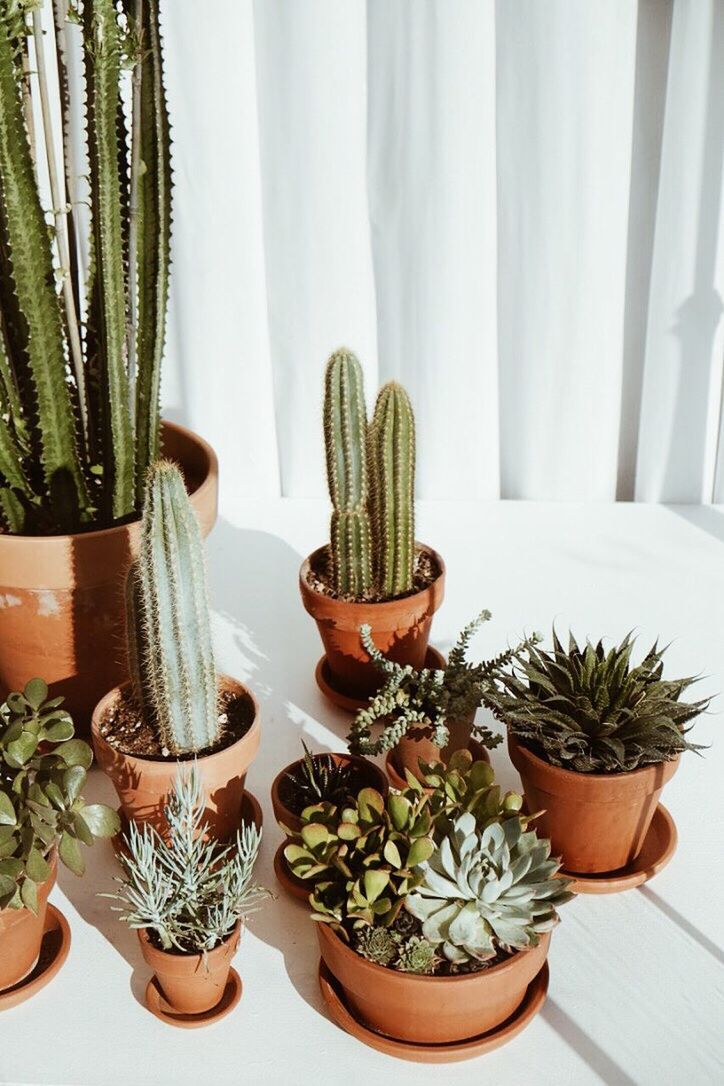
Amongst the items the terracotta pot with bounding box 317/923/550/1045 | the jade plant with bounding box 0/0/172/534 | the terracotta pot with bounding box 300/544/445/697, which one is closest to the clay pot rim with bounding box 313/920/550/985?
the terracotta pot with bounding box 317/923/550/1045

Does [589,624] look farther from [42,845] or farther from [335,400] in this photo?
[42,845]

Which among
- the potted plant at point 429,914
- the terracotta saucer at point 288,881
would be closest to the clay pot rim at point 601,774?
the potted plant at point 429,914

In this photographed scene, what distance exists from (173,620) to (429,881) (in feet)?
1.33

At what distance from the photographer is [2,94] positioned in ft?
4.42

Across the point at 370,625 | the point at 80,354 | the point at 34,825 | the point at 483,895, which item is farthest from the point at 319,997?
the point at 80,354

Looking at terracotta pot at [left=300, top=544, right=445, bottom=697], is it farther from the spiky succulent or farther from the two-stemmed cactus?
the spiky succulent

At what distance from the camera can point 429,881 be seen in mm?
1147

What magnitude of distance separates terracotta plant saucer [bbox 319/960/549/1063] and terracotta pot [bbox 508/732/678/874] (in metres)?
0.17

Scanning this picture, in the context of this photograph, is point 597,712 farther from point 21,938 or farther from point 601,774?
point 21,938

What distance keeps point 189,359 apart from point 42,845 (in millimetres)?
1372

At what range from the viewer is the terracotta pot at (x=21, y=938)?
1.19 m

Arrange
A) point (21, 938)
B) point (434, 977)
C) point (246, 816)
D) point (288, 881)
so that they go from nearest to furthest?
1. point (434, 977)
2. point (21, 938)
3. point (288, 881)
4. point (246, 816)

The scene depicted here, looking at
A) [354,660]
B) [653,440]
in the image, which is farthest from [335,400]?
[653,440]

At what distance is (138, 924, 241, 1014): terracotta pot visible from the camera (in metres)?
1.17
